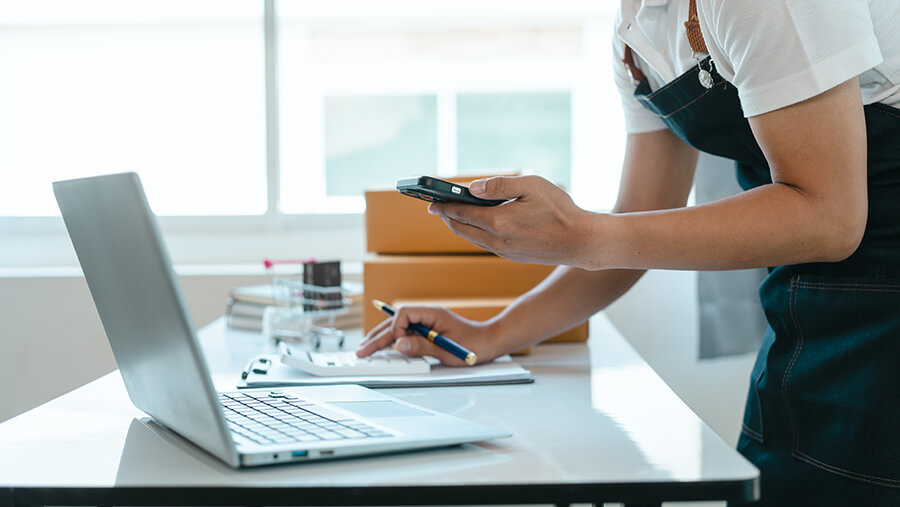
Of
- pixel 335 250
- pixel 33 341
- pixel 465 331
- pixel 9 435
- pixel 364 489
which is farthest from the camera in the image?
pixel 335 250

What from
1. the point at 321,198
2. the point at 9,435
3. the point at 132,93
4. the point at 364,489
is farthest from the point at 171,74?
the point at 364,489

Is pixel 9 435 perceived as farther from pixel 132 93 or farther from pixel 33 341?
pixel 132 93

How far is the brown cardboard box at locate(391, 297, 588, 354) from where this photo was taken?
1.22 meters

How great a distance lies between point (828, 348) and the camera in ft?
3.03

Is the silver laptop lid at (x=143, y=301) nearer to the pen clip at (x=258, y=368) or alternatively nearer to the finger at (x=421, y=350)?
the pen clip at (x=258, y=368)

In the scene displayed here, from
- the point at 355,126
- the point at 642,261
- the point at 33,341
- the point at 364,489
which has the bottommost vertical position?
the point at 33,341

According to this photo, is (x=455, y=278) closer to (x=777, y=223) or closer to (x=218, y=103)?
(x=777, y=223)

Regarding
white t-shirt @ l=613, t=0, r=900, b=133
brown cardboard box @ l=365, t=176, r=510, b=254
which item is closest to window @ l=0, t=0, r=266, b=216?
brown cardboard box @ l=365, t=176, r=510, b=254

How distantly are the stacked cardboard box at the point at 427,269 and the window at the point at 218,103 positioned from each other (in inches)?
31.8

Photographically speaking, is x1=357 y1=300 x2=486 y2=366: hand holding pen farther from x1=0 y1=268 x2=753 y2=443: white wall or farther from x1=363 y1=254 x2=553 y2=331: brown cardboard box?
x1=0 y1=268 x2=753 y2=443: white wall

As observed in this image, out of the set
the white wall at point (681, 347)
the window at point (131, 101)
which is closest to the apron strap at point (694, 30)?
the white wall at point (681, 347)

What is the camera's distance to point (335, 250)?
7.16 feet

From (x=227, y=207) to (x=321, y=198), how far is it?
281mm

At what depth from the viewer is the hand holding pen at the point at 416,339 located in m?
1.04
